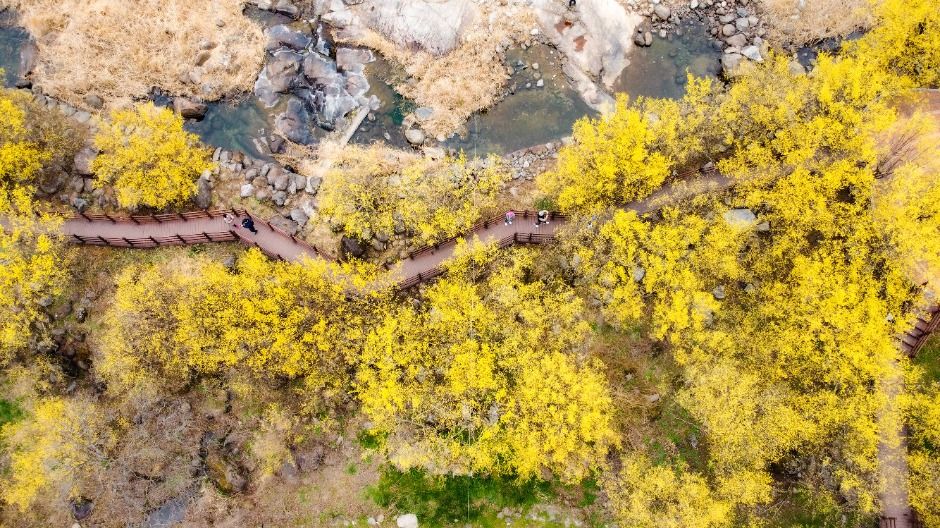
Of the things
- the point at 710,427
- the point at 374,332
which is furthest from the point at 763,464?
the point at 374,332

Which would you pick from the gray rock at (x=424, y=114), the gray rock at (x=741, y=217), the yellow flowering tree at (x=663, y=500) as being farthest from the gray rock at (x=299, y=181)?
the gray rock at (x=741, y=217)

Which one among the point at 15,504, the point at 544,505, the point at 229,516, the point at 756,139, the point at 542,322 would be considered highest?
the point at 756,139

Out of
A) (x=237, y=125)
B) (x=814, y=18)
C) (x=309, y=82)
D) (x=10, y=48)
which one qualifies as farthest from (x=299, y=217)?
(x=814, y=18)

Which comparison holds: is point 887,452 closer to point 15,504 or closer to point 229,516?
point 229,516

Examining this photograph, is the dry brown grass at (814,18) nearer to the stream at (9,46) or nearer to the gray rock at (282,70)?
the gray rock at (282,70)

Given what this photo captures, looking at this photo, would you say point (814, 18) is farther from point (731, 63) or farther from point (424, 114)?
point (424, 114)

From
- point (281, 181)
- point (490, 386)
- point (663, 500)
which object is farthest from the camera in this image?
point (281, 181)
